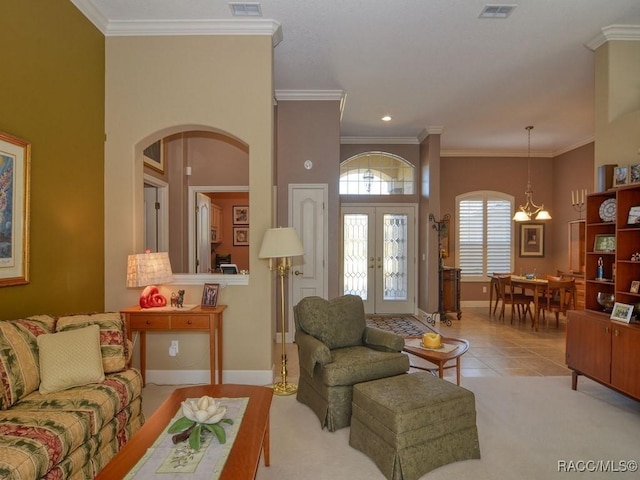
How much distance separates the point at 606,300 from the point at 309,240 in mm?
3438

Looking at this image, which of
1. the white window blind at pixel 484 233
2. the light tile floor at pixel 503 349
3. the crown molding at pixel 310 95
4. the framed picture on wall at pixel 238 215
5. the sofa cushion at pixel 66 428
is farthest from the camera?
the framed picture on wall at pixel 238 215

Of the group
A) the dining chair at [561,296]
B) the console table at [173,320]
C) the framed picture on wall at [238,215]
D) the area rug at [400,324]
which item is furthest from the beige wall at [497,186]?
the console table at [173,320]

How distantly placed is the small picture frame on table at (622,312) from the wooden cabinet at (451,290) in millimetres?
3610

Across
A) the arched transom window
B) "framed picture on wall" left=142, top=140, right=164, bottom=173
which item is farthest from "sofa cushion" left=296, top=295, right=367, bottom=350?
the arched transom window

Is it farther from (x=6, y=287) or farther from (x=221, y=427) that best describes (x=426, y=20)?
(x=6, y=287)

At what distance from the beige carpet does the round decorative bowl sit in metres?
0.84

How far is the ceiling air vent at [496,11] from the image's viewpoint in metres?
3.27

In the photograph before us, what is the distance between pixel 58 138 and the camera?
2998 mm

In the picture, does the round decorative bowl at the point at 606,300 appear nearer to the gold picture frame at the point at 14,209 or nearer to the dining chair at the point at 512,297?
the dining chair at the point at 512,297

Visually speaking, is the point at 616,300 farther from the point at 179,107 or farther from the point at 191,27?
the point at 191,27

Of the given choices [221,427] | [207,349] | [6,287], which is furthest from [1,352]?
[207,349]

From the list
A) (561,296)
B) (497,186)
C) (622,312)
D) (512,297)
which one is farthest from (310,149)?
(497,186)

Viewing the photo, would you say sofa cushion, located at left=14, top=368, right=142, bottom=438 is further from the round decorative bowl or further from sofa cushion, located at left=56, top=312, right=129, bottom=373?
the round decorative bowl

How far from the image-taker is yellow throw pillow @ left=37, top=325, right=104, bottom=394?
2.24 metres
